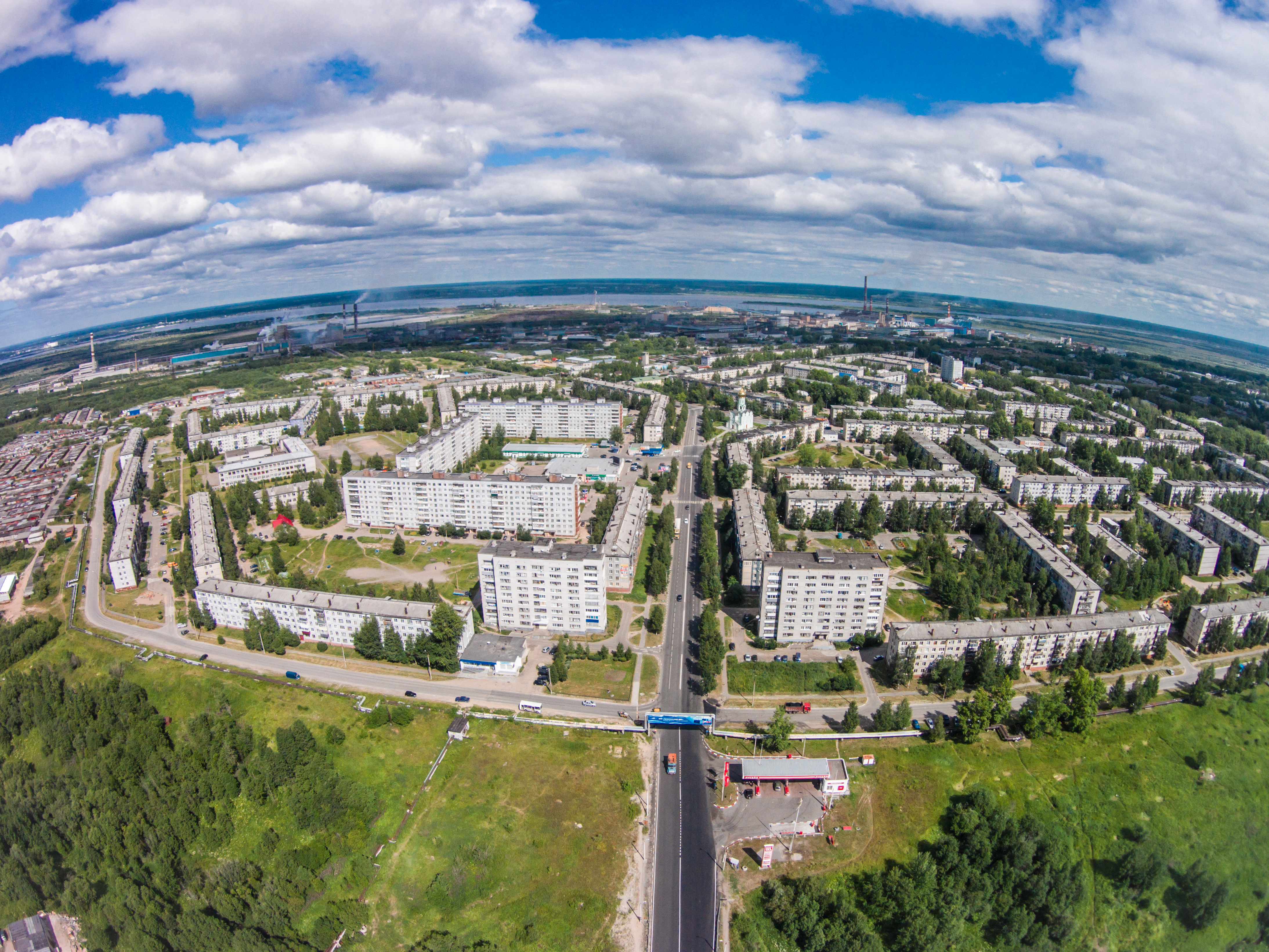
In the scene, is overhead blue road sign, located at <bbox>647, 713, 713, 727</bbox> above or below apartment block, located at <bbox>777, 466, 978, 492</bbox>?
below

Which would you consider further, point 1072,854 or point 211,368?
point 211,368

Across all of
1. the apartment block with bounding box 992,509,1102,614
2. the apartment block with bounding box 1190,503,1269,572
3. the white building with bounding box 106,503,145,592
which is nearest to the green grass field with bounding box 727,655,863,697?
the apartment block with bounding box 992,509,1102,614

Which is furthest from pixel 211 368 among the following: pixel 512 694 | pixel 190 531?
pixel 512 694

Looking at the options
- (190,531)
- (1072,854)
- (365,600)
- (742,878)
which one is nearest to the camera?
(742,878)

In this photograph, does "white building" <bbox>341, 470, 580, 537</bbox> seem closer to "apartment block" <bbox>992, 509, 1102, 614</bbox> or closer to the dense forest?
the dense forest

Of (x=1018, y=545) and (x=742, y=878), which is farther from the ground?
(x=1018, y=545)

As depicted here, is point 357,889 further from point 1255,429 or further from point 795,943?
point 1255,429
